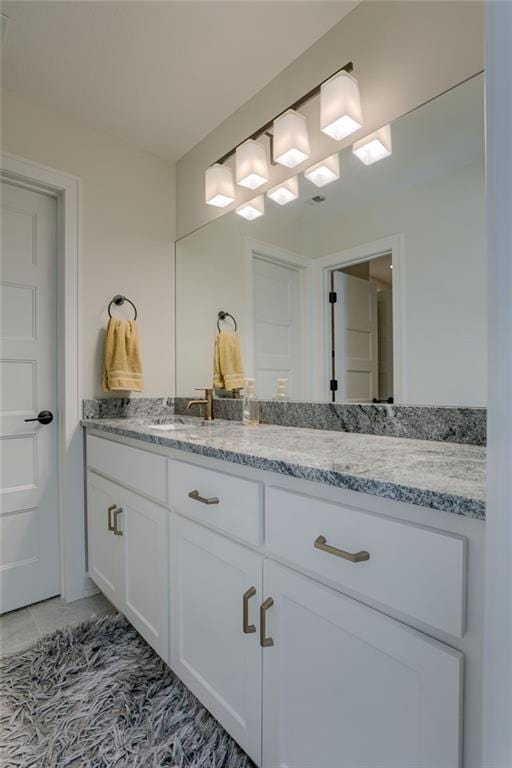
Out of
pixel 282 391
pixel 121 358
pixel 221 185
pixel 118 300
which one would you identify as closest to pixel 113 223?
pixel 118 300

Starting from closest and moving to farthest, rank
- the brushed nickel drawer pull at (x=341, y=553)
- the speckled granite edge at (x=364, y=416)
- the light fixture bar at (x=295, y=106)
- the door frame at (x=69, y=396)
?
the brushed nickel drawer pull at (x=341, y=553) → the speckled granite edge at (x=364, y=416) → the light fixture bar at (x=295, y=106) → the door frame at (x=69, y=396)

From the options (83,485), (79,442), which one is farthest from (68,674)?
(79,442)

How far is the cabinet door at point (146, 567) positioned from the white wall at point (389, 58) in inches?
58.0

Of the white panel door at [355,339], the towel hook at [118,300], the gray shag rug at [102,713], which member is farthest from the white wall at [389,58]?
the gray shag rug at [102,713]

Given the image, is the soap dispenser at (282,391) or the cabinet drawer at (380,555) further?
the soap dispenser at (282,391)

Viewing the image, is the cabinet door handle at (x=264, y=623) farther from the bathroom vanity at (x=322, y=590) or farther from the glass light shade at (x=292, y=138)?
the glass light shade at (x=292, y=138)

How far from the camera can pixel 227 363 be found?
2.04 metres

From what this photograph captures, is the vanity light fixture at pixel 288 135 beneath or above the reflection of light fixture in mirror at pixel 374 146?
above

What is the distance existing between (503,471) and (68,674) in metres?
1.66

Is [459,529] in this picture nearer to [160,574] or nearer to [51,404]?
[160,574]

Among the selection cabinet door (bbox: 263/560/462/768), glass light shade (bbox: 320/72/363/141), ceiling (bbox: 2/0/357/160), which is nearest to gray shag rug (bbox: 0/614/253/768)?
cabinet door (bbox: 263/560/462/768)

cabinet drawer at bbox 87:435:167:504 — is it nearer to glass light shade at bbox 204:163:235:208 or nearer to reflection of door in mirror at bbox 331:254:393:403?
reflection of door in mirror at bbox 331:254:393:403

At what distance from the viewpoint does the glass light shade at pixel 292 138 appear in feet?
5.14

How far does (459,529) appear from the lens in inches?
23.4
